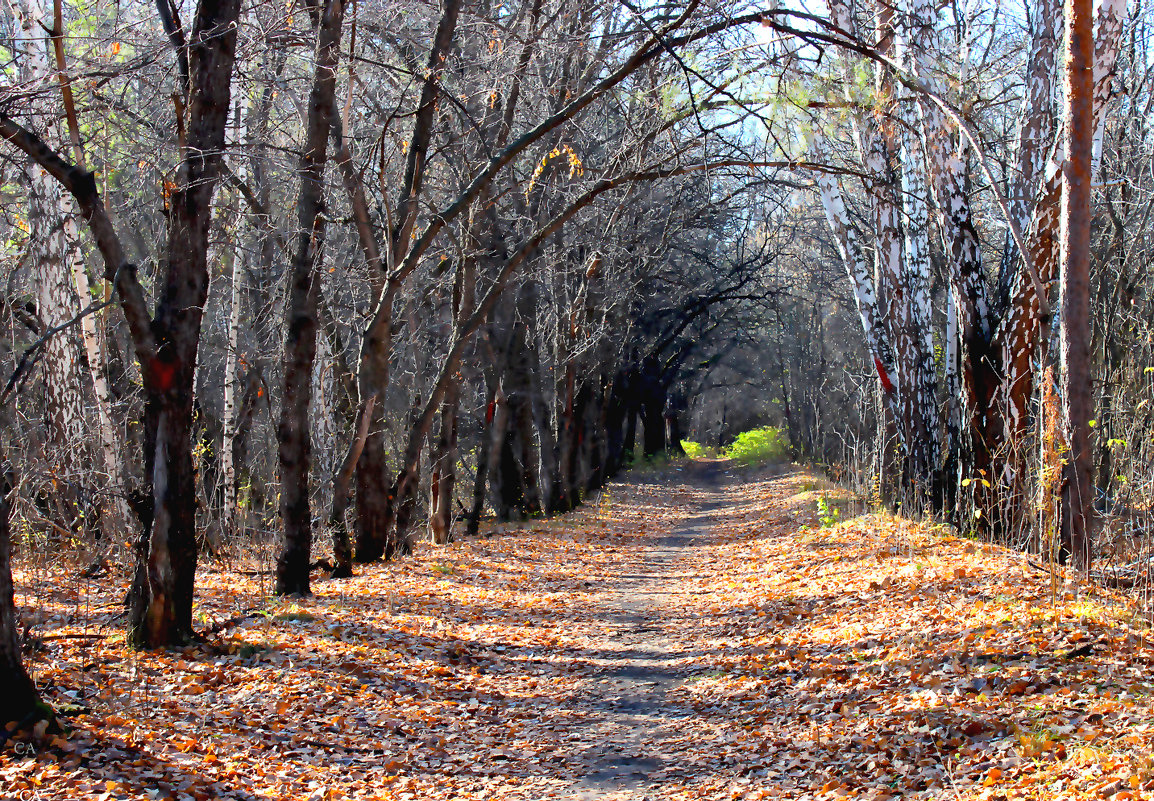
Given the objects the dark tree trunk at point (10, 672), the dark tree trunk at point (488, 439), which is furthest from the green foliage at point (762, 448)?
the dark tree trunk at point (10, 672)

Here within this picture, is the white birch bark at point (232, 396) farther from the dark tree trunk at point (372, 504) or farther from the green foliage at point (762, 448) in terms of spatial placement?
the green foliage at point (762, 448)

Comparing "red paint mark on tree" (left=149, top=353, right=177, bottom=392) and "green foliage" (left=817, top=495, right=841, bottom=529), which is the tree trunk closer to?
"red paint mark on tree" (left=149, top=353, right=177, bottom=392)

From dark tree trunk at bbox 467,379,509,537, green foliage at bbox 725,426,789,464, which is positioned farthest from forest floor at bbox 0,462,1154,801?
green foliage at bbox 725,426,789,464

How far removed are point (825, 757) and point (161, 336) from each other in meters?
4.96

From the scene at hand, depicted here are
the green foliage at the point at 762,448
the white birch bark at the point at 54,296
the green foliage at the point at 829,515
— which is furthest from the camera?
the green foliage at the point at 762,448

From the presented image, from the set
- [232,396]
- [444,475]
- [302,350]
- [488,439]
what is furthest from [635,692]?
[488,439]

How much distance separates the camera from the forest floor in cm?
421

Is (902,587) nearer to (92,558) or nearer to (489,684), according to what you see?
(489,684)

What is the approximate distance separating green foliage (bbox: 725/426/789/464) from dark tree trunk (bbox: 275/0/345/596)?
1223 inches

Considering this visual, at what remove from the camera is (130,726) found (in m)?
4.68

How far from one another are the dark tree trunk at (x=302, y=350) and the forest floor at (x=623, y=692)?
1.45 feet

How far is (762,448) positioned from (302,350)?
3651 centimetres

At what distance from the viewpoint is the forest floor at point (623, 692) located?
4.21 m

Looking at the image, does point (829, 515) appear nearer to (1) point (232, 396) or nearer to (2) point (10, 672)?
(1) point (232, 396)
